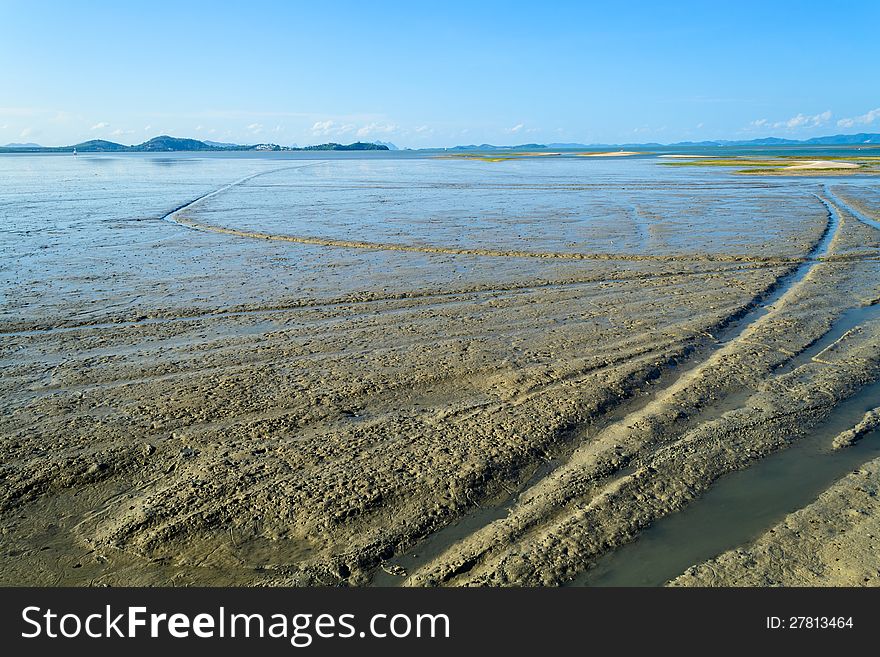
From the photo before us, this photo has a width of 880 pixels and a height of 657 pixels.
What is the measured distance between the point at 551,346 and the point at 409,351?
203 centimetres

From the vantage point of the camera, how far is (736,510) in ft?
17.0

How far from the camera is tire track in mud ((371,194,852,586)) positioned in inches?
178

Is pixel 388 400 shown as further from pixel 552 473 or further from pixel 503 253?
pixel 503 253

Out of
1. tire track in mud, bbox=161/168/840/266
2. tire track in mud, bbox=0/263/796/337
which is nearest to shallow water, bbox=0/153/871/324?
Result: tire track in mud, bbox=0/263/796/337

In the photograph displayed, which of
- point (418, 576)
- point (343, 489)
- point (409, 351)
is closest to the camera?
point (418, 576)

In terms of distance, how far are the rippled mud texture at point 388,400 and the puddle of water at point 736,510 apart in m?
0.16

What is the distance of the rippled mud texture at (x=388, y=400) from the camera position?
4742mm

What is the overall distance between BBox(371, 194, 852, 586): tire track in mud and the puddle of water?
642 millimetres

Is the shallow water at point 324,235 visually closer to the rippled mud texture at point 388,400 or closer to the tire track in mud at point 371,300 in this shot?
the rippled mud texture at point 388,400

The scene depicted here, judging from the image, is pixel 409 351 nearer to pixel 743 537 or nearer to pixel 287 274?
pixel 743 537

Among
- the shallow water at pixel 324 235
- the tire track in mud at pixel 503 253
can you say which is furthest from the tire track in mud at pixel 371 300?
the tire track in mud at pixel 503 253

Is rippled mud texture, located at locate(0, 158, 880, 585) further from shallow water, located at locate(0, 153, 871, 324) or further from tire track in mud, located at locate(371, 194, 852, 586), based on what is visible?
shallow water, located at locate(0, 153, 871, 324)
